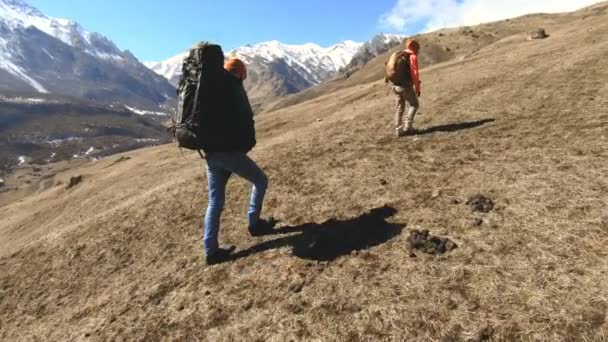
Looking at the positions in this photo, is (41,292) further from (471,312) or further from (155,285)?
(471,312)

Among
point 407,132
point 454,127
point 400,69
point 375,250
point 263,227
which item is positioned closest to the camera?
point 375,250

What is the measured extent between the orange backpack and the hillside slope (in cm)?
219

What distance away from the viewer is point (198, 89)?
34.1ft

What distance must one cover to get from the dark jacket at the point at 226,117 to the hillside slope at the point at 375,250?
2.88 meters

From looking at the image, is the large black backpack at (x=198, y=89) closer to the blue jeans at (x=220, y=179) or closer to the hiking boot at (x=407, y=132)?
the blue jeans at (x=220, y=179)

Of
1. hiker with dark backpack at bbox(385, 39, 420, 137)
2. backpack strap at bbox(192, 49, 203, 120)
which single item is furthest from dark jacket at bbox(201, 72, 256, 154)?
hiker with dark backpack at bbox(385, 39, 420, 137)

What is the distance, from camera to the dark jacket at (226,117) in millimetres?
10469

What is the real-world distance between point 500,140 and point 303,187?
6437 mm

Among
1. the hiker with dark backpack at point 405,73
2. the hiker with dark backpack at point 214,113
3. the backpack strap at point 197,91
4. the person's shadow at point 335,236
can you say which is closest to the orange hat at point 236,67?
the hiker with dark backpack at point 214,113

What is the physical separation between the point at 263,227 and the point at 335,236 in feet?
7.10

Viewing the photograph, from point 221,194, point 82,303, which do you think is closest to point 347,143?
point 221,194

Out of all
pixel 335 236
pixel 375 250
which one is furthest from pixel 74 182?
pixel 375 250

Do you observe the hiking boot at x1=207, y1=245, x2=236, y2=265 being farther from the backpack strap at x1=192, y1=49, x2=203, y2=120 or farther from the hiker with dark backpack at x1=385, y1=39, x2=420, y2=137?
the hiker with dark backpack at x1=385, y1=39, x2=420, y2=137

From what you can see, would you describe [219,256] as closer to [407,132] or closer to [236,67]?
[236,67]
